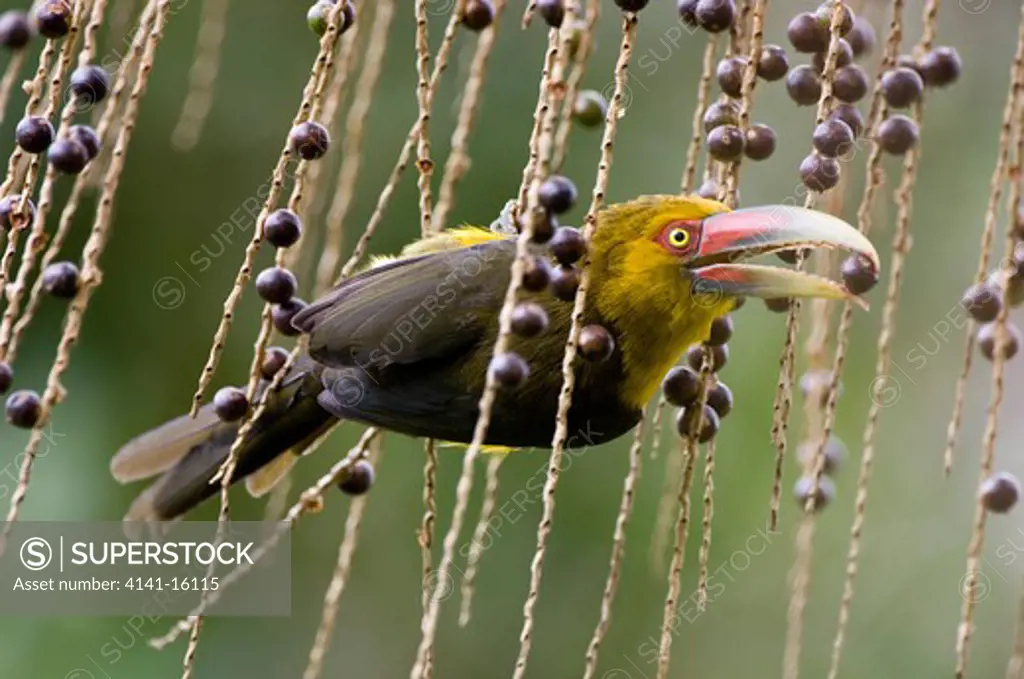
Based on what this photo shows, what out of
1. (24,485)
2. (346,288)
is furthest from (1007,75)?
(24,485)

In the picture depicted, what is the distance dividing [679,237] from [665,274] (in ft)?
0.22

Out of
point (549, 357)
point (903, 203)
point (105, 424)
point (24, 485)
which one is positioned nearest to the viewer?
point (24, 485)

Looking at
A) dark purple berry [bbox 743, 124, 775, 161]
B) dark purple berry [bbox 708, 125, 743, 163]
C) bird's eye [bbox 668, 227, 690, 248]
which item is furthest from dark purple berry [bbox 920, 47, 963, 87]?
bird's eye [bbox 668, 227, 690, 248]

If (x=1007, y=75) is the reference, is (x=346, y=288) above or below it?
below

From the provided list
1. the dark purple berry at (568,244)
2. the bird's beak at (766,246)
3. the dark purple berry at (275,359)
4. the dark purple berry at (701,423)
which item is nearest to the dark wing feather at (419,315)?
the dark purple berry at (275,359)

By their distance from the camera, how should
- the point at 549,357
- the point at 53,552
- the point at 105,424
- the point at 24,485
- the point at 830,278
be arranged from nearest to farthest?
the point at 24,485, the point at 830,278, the point at 549,357, the point at 53,552, the point at 105,424

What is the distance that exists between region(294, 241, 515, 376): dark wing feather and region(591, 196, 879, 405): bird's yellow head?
0.59 ft

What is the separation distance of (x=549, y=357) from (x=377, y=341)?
29cm

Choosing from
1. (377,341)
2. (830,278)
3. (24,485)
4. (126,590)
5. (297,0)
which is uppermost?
(297,0)

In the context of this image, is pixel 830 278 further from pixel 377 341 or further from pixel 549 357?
pixel 377 341

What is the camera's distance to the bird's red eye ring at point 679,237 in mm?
2180

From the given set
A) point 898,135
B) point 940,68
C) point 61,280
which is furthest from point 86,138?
point 940,68

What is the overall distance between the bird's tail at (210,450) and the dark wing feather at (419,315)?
251mm

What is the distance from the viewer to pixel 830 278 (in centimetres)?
200
